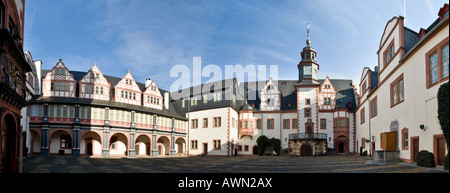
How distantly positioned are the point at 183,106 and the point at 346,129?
23405mm

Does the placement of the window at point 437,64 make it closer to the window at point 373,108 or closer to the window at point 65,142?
the window at point 373,108

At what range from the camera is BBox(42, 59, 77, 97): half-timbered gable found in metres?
34.7

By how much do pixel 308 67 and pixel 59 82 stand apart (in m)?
32.2

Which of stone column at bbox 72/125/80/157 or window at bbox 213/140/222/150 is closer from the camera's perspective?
stone column at bbox 72/125/80/157

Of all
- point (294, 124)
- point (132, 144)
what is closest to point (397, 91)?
point (294, 124)

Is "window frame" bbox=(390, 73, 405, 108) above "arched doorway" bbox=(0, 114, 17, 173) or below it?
above

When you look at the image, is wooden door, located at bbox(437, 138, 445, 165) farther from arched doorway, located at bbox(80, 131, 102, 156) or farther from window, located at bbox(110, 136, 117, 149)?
window, located at bbox(110, 136, 117, 149)

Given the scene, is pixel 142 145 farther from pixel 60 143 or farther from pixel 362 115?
pixel 362 115

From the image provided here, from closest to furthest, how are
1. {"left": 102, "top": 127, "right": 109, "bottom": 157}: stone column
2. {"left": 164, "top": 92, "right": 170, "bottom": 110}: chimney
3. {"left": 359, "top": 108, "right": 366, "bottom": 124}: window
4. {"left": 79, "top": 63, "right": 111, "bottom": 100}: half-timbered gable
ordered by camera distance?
{"left": 102, "top": 127, "right": 109, "bottom": 157}: stone column < {"left": 359, "top": 108, "right": 366, "bottom": 124}: window < {"left": 79, "top": 63, "right": 111, "bottom": 100}: half-timbered gable < {"left": 164, "top": 92, "right": 170, "bottom": 110}: chimney

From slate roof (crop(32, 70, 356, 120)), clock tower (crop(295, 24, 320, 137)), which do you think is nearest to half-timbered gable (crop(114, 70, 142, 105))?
slate roof (crop(32, 70, 356, 120))

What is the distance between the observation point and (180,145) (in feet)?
159

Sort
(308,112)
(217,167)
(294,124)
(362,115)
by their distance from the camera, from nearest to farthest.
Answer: (217,167) < (362,115) < (308,112) < (294,124)

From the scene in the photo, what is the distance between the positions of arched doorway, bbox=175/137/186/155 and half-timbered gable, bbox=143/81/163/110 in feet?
22.7

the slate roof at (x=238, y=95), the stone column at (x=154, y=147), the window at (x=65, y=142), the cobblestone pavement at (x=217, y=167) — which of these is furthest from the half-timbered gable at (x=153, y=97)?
the cobblestone pavement at (x=217, y=167)
